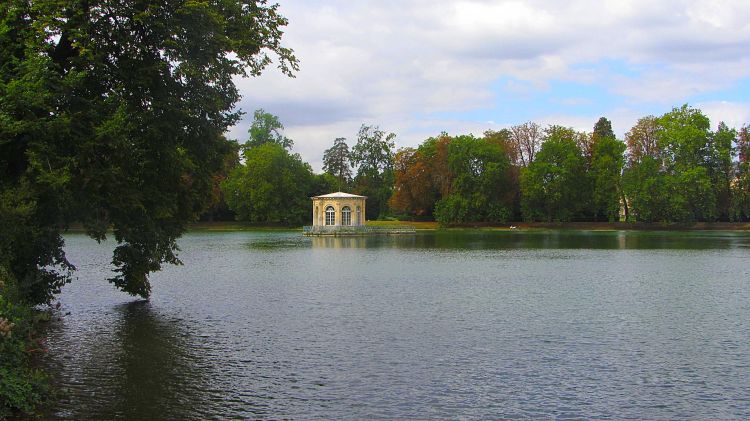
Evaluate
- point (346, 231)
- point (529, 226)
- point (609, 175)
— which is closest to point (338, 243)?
point (346, 231)

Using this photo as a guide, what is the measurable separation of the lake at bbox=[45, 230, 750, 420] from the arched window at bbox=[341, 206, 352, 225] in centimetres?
5418

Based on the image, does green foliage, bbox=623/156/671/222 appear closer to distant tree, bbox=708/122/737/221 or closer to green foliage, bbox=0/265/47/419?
distant tree, bbox=708/122/737/221

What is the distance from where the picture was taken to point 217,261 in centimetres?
3766

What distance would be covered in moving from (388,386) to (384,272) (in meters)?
19.2

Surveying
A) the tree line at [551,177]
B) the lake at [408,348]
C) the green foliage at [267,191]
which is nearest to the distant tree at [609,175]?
the tree line at [551,177]

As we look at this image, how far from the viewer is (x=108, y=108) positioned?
51.4 feet

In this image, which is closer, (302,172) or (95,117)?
(95,117)

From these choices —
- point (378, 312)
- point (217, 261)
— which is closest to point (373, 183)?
point (217, 261)

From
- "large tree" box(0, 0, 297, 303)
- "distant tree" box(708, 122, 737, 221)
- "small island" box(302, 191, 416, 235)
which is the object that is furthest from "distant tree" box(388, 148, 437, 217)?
"large tree" box(0, 0, 297, 303)

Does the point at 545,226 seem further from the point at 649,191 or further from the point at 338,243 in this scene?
the point at 338,243

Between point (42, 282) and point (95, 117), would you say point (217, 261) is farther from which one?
point (95, 117)

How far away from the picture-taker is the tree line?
84375 millimetres

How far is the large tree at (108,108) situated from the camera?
14203 mm

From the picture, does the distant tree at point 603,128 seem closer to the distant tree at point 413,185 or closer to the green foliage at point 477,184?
the green foliage at point 477,184
